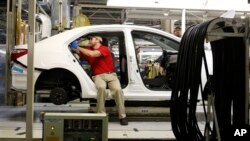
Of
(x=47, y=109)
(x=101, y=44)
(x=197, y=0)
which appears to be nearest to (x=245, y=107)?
(x=101, y=44)

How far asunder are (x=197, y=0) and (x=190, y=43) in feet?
18.8

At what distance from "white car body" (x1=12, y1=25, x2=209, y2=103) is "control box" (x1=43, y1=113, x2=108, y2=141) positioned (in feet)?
6.24

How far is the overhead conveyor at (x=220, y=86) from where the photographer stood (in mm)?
3635

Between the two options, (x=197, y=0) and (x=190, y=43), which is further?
(x=197, y=0)

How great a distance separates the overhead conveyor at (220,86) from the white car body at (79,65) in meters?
1.90

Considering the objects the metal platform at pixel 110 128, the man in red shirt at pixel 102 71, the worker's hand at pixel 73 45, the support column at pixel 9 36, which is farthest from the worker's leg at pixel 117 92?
the support column at pixel 9 36

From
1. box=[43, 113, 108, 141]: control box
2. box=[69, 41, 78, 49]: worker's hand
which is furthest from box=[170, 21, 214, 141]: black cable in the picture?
box=[69, 41, 78, 49]: worker's hand

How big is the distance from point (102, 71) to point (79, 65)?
1.28 feet

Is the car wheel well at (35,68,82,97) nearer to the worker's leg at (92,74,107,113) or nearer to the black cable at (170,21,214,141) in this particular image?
the worker's leg at (92,74,107,113)

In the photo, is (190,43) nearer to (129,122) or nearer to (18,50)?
(129,122)

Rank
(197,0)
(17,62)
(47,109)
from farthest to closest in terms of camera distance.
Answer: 1. (197,0)
2. (47,109)
3. (17,62)

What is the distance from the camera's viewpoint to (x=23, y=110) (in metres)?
6.41

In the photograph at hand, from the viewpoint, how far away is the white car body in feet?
18.1

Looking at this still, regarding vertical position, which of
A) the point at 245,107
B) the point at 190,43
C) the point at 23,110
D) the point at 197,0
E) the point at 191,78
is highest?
the point at 197,0
